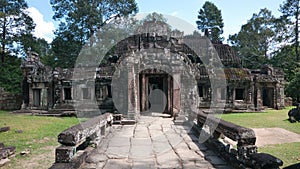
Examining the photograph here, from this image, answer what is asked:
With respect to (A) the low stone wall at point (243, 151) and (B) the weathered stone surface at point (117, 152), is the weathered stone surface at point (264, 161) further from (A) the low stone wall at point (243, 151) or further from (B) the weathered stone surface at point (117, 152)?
(B) the weathered stone surface at point (117, 152)

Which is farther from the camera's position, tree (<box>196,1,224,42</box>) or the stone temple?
tree (<box>196,1,224,42</box>)

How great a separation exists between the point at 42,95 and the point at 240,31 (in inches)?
1117

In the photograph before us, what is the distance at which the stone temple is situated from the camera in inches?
449

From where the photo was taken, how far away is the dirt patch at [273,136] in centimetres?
777

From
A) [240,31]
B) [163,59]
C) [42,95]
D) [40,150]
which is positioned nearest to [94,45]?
[42,95]

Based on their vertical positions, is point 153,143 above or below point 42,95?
below

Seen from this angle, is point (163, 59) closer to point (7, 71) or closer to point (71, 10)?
point (71, 10)

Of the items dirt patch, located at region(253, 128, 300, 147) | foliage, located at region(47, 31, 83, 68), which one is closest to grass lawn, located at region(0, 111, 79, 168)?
dirt patch, located at region(253, 128, 300, 147)

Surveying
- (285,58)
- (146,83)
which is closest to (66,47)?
(146,83)

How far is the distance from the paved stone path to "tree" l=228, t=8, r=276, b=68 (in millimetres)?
26408

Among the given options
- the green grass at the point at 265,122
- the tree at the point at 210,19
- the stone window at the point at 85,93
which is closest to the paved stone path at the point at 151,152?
the green grass at the point at 265,122

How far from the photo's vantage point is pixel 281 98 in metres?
20.0

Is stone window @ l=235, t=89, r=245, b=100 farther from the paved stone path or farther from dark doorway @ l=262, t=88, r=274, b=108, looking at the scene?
the paved stone path

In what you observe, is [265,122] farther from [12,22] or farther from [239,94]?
[12,22]
